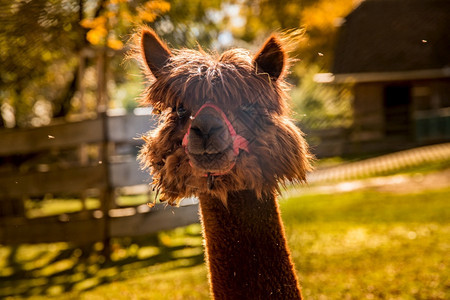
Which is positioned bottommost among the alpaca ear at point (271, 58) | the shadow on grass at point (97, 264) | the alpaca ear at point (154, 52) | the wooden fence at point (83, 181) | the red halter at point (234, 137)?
the shadow on grass at point (97, 264)

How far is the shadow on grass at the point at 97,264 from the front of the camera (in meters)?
4.82

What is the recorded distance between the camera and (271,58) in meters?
1.47

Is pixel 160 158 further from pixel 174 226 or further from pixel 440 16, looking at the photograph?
pixel 174 226

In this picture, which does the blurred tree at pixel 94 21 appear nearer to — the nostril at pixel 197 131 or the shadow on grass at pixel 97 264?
the nostril at pixel 197 131

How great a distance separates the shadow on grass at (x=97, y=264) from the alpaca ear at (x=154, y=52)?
3123 mm

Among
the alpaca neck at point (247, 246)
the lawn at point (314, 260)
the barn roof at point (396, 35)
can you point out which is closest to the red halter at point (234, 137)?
the alpaca neck at point (247, 246)

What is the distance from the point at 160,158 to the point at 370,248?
3.60 m

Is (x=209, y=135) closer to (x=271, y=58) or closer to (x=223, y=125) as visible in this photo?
(x=223, y=125)

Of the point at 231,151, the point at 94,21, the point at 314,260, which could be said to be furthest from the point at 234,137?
the point at 314,260

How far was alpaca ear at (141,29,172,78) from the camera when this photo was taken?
153cm

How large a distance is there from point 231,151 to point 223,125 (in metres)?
0.08

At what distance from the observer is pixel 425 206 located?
21.7ft

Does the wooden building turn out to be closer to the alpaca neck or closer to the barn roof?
the barn roof

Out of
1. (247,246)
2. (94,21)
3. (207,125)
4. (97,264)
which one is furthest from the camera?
(97,264)
